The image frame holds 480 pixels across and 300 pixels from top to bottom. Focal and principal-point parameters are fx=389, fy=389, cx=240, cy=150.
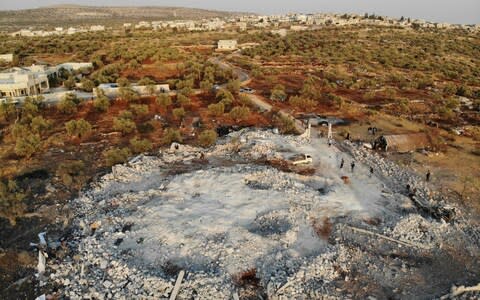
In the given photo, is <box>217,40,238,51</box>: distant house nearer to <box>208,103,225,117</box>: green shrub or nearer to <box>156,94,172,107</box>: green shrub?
<box>156,94,172,107</box>: green shrub

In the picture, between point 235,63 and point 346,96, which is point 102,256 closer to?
point 346,96

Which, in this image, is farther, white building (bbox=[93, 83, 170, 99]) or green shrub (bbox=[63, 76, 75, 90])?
green shrub (bbox=[63, 76, 75, 90])

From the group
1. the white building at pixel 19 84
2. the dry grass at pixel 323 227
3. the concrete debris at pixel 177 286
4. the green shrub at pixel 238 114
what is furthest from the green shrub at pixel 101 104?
the concrete debris at pixel 177 286

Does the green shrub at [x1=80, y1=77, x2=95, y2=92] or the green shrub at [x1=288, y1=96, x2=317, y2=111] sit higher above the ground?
the green shrub at [x1=80, y1=77, x2=95, y2=92]

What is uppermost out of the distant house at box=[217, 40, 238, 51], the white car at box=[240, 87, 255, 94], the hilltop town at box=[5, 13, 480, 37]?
the hilltop town at box=[5, 13, 480, 37]

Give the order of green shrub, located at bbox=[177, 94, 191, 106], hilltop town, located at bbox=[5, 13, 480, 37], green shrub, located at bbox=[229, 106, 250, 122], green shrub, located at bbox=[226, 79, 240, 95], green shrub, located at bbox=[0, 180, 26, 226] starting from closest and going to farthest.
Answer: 1. green shrub, located at bbox=[0, 180, 26, 226]
2. green shrub, located at bbox=[229, 106, 250, 122]
3. green shrub, located at bbox=[177, 94, 191, 106]
4. green shrub, located at bbox=[226, 79, 240, 95]
5. hilltop town, located at bbox=[5, 13, 480, 37]

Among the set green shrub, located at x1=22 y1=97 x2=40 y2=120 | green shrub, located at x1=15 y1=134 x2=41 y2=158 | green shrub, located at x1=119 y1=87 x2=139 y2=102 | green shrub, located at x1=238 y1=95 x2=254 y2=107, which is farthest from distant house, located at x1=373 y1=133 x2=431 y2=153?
green shrub, located at x1=22 y1=97 x2=40 y2=120

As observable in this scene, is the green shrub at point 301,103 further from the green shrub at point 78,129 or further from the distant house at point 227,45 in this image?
the distant house at point 227,45
